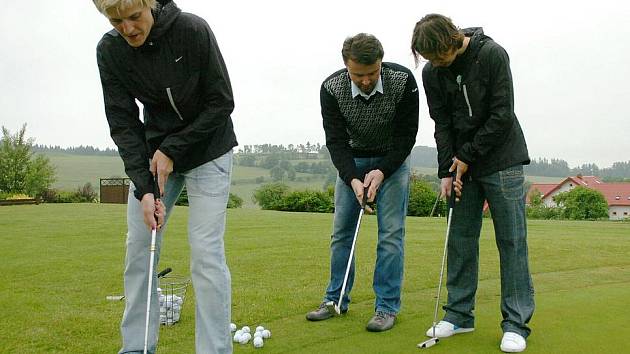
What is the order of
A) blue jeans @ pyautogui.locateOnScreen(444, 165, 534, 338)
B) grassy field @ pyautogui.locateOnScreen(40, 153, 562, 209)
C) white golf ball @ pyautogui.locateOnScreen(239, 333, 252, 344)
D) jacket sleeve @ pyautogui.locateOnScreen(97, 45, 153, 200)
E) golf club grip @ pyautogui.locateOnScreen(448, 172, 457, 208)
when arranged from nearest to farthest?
jacket sleeve @ pyautogui.locateOnScreen(97, 45, 153, 200) < white golf ball @ pyautogui.locateOnScreen(239, 333, 252, 344) < blue jeans @ pyautogui.locateOnScreen(444, 165, 534, 338) < golf club grip @ pyautogui.locateOnScreen(448, 172, 457, 208) < grassy field @ pyautogui.locateOnScreen(40, 153, 562, 209)

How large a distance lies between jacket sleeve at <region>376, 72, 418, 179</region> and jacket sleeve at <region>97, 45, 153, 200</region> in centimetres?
175

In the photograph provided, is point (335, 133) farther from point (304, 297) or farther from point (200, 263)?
point (200, 263)

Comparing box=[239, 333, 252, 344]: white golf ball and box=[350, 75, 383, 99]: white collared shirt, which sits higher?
box=[350, 75, 383, 99]: white collared shirt

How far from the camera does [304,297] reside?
532 cm

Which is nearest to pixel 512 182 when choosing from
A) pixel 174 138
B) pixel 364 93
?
pixel 364 93

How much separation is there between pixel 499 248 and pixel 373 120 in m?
1.23

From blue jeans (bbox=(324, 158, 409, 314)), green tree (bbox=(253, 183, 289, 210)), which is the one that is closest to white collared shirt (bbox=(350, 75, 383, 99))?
blue jeans (bbox=(324, 158, 409, 314))

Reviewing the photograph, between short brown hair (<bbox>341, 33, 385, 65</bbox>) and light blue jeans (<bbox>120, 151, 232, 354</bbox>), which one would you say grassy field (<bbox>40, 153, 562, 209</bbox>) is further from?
light blue jeans (<bbox>120, 151, 232, 354</bbox>)

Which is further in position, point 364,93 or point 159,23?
point 364,93

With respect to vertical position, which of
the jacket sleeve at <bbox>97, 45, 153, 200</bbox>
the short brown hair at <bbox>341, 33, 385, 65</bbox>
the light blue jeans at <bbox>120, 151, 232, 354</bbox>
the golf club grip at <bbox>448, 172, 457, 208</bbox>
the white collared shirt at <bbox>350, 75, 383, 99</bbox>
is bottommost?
the light blue jeans at <bbox>120, 151, 232, 354</bbox>

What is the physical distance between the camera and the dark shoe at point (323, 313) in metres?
4.40

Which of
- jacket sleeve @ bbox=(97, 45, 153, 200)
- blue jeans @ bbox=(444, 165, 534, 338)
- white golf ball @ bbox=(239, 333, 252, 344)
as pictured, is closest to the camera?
jacket sleeve @ bbox=(97, 45, 153, 200)

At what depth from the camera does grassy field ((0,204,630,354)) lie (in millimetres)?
3857

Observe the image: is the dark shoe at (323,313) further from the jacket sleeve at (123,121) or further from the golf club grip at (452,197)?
the jacket sleeve at (123,121)
